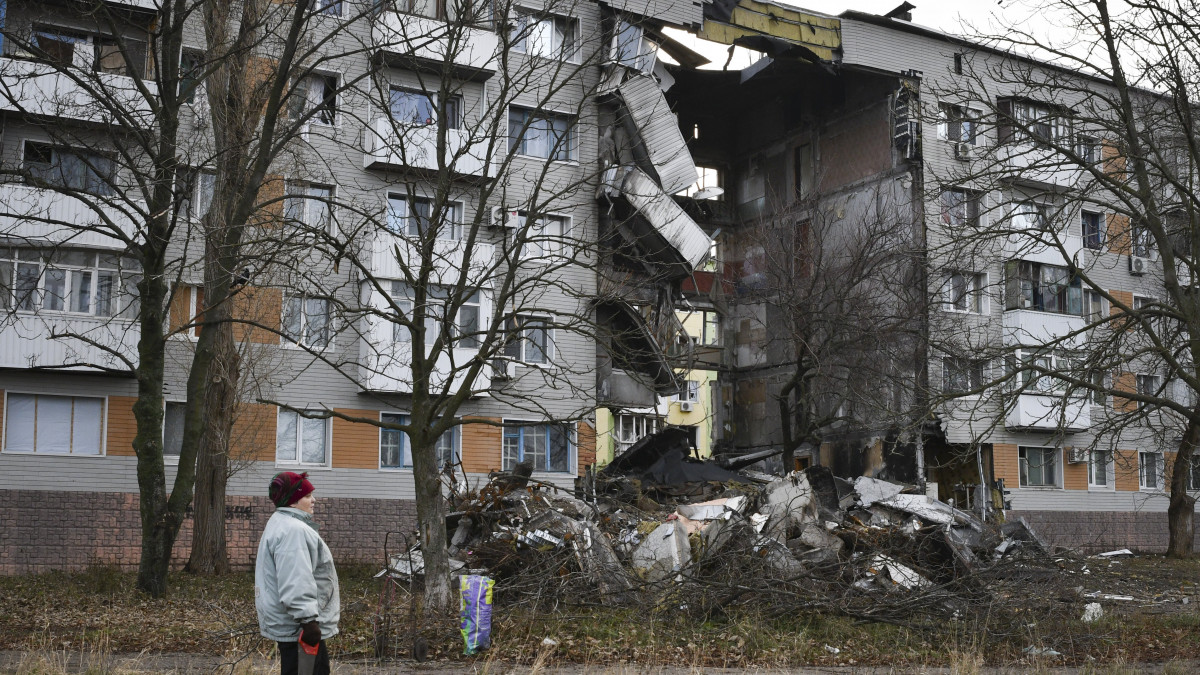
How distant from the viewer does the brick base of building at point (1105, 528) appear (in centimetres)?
3797

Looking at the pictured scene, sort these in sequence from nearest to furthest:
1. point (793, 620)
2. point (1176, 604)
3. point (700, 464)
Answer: point (793, 620) < point (1176, 604) < point (700, 464)

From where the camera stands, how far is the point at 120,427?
26.7 metres

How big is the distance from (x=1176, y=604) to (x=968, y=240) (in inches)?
336

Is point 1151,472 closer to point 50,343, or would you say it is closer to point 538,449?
point 538,449

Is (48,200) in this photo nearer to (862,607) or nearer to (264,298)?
(264,298)

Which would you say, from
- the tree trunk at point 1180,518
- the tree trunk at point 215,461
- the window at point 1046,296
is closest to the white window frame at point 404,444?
the tree trunk at point 215,461

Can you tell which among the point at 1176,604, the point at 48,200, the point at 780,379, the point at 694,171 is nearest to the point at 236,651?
the point at 1176,604

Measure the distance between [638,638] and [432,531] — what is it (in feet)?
8.74

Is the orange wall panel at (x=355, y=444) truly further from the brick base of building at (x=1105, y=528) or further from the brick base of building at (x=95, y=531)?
the brick base of building at (x=1105, y=528)

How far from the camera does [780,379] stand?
4028 centimetres

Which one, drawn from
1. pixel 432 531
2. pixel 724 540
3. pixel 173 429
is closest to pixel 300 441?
pixel 173 429

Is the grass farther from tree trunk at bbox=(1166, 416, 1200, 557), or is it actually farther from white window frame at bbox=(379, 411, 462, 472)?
tree trunk at bbox=(1166, 416, 1200, 557)

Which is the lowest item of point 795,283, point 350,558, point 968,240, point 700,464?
point 350,558

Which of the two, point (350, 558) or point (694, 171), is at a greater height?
point (694, 171)
